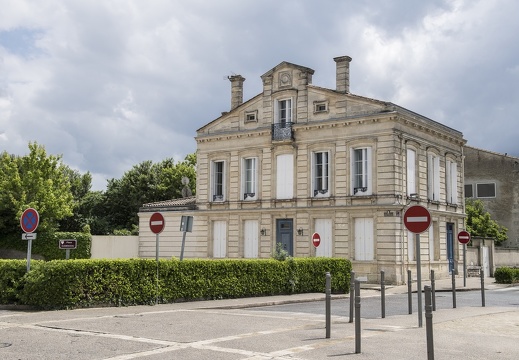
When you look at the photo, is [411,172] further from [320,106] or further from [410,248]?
[320,106]

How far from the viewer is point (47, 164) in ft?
149

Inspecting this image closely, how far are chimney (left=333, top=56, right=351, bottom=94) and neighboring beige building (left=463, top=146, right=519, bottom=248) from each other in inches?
817

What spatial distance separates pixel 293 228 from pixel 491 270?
1322 cm

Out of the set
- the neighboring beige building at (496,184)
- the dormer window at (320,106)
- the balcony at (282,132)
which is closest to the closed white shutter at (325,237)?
the balcony at (282,132)

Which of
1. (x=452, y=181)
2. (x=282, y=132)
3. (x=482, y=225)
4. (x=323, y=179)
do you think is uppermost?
(x=282, y=132)

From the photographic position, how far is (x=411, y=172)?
3294 centimetres

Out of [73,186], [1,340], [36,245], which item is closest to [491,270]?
[36,245]

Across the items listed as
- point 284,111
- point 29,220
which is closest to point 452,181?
point 284,111

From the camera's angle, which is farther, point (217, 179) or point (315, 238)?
point (217, 179)

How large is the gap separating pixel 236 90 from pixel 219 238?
8.96 metres

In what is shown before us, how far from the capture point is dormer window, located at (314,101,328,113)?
3385 centimetres

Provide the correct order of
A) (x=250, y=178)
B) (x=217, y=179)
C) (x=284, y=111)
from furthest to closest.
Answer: (x=217, y=179), (x=250, y=178), (x=284, y=111)

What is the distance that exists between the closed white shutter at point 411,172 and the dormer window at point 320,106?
484cm

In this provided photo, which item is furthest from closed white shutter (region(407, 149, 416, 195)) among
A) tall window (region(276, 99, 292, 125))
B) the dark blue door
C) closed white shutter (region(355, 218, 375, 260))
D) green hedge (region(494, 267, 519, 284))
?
tall window (region(276, 99, 292, 125))
